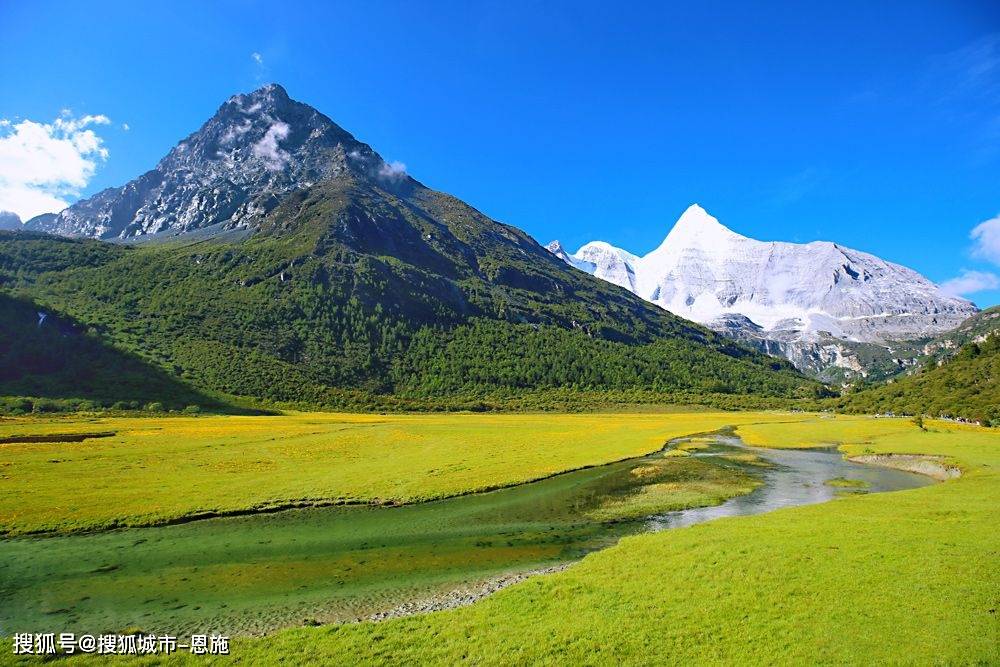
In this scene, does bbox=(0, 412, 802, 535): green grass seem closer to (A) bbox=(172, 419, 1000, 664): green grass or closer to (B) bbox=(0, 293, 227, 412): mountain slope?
(A) bbox=(172, 419, 1000, 664): green grass

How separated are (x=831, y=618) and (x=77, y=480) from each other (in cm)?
5998

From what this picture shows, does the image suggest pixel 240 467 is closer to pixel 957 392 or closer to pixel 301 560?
pixel 301 560

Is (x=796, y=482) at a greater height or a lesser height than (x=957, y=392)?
lesser

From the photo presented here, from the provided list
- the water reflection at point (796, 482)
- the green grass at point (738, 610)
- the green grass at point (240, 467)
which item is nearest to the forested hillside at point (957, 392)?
the water reflection at point (796, 482)

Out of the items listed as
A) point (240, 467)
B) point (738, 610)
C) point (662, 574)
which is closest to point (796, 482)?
point (662, 574)

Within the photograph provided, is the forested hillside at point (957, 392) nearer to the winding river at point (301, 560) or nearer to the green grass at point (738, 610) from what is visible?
the winding river at point (301, 560)

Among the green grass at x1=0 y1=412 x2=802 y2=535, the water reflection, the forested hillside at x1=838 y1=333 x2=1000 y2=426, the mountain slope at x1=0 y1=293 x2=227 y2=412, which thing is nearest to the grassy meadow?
the green grass at x1=0 y1=412 x2=802 y2=535

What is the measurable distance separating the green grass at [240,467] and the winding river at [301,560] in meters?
3.13

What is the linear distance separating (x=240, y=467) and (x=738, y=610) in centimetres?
5402

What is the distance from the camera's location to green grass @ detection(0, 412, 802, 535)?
1572 inches

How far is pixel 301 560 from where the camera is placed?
30.3 metres

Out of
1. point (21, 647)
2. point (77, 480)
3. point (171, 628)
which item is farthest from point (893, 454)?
point (77, 480)

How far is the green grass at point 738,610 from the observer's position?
1560 cm

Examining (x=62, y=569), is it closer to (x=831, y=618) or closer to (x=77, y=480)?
(x=77, y=480)
